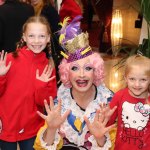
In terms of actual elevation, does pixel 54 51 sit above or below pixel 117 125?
above

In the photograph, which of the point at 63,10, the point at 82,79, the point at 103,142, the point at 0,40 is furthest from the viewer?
the point at 63,10

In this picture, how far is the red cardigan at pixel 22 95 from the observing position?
2180 mm

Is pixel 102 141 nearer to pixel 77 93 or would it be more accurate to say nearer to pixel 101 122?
pixel 101 122

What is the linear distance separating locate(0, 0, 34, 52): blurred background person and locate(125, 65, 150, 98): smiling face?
1026 millimetres

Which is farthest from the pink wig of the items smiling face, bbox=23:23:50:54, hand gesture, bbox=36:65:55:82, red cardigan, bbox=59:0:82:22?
red cardigan, bbox=59:0:82:22

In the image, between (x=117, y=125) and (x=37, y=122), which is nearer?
(x=117, y=125)

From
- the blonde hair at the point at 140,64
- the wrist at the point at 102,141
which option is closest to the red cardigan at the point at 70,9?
the blonde hair at the point at 140,64

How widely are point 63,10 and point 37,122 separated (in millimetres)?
1609

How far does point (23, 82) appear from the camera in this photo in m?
2.19

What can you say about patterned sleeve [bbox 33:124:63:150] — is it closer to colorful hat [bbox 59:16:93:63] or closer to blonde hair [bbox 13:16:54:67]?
colorful hat [bbox 59:16:93:63]

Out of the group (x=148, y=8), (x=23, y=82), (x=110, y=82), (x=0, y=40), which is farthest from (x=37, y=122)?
(x=110, y=82)

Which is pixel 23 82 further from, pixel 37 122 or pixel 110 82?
pixel 110 82

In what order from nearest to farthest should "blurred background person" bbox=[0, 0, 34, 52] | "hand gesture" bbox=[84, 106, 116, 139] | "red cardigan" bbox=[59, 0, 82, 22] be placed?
"hand gesture" bbox=[84, 106, 116, 139]
"blurred background person" bbox=[0, 0, 34, 52]
"red cardigan" bbox=[59, 0, 82, 22]

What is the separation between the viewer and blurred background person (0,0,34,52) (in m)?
2.50
